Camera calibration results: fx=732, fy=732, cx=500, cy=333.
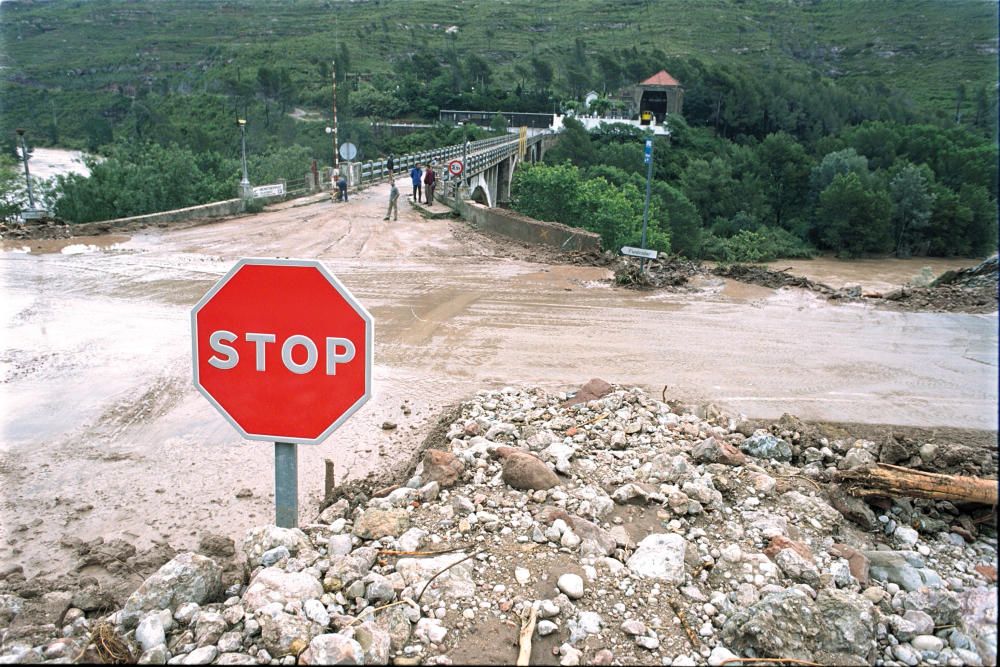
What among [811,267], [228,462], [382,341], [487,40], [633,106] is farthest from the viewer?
[487,40]

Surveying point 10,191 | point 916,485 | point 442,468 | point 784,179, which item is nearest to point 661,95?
point 784,179

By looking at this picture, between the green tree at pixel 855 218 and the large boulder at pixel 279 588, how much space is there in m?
54.8

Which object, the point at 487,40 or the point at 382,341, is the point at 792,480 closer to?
the point at 382,341

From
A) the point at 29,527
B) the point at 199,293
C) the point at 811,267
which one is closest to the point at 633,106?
the point at 811,267

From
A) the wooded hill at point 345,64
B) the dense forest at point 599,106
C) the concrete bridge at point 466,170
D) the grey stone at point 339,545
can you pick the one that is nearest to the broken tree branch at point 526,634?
the grey stone at point 339,545

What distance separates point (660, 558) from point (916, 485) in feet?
6.16

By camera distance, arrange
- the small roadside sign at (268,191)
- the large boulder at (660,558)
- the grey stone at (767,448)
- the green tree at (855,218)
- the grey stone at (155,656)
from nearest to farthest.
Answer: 1. the grey stone at (155,656)
2. the large boulder at (660,558)
3. the grey stone at (767,448)
4. the small roadside sign at (268,191)
5. the green tree at (855,218)

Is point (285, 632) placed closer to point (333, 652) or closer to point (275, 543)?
point (333, 652)

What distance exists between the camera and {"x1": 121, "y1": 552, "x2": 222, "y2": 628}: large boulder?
288 centimetres

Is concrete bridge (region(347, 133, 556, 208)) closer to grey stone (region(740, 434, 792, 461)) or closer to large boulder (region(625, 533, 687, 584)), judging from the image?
grey stone (region(740, 434, 792, 461))

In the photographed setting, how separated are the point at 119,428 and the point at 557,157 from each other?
3121 inches

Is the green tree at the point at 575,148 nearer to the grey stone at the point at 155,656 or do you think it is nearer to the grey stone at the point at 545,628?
the grey stone at the point at 545,628

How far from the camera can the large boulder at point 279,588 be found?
279 cm

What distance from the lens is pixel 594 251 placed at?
1664 cm
